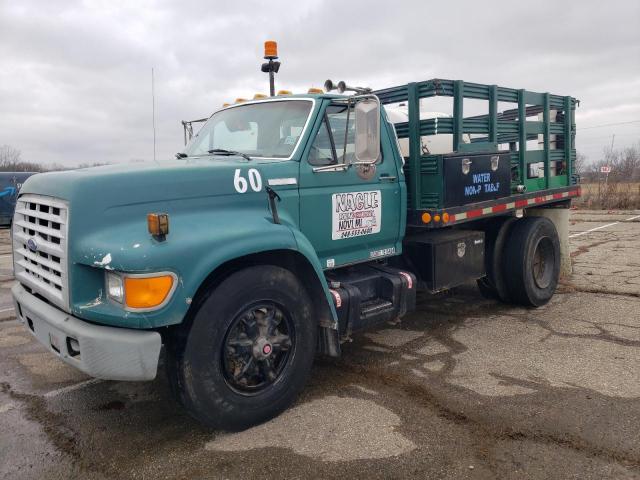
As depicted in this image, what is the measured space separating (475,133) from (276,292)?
3.16 m

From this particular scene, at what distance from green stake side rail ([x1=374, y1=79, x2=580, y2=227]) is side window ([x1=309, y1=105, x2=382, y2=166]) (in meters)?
0.94

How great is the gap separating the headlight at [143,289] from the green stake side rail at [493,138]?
273 centimetres

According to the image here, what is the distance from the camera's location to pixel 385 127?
4.75 metres

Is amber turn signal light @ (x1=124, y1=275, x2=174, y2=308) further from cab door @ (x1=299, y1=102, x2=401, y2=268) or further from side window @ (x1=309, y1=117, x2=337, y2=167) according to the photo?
side window @ (x1=309, y1=117, x2=337, y2=167)

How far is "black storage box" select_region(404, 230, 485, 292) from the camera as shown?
5207mm

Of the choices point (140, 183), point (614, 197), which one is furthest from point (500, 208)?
point (614, 197)

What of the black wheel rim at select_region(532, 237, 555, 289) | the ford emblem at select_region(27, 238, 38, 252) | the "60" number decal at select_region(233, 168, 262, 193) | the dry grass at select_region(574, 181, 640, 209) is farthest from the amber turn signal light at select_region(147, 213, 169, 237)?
the dry grass at select_region(574, 181, 640, 209)

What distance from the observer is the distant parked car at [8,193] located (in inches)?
717

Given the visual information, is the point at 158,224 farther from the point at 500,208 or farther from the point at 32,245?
the point at 500,208

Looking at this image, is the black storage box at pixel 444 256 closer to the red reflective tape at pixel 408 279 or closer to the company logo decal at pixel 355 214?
the red reflective tape at pixel 408 279

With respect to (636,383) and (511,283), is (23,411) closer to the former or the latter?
(636,383)

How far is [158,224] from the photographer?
118 inches

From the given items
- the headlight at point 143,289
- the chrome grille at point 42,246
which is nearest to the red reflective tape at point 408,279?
the headlight at point 143,289

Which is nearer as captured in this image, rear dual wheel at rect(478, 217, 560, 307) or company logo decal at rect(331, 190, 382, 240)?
company logo decal at rect(331, 190, 382, 240)
